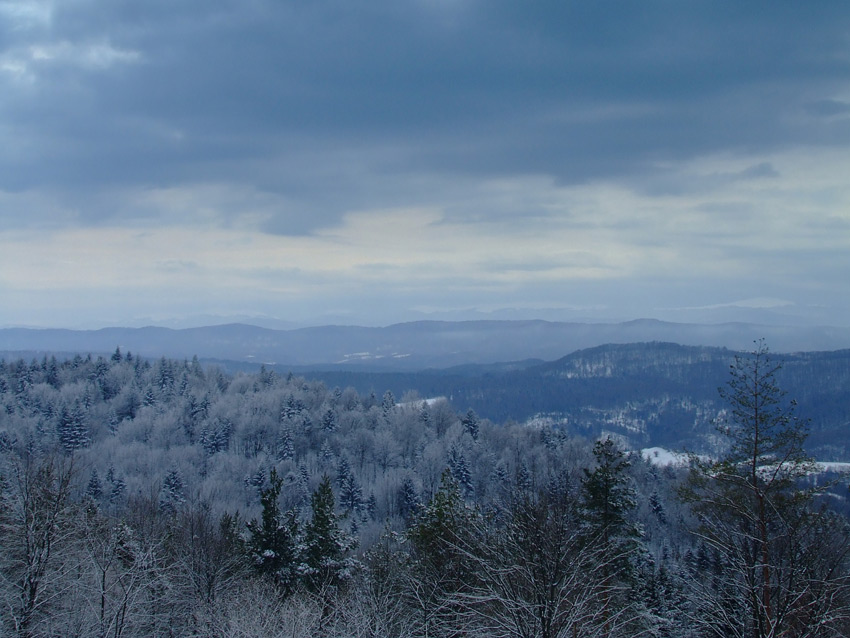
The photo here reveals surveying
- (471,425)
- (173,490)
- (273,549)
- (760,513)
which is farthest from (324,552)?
(471,425)

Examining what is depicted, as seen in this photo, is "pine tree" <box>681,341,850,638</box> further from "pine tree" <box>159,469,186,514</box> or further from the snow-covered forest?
"pine tree" <box>159,469,186,514</box>

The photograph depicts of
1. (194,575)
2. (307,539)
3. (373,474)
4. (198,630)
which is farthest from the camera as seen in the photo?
(373,474)

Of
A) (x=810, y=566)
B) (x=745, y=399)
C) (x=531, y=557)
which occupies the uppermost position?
(x=745, y=399)

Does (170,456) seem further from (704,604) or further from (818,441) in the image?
(818,441)

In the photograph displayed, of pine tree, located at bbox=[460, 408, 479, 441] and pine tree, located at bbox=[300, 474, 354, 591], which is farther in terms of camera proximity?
pine tree, located at bbox=[460, 408, 479, 441]

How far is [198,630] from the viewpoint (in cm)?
1948

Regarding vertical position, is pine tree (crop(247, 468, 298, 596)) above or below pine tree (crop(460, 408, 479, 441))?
above

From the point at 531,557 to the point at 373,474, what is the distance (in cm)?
8724

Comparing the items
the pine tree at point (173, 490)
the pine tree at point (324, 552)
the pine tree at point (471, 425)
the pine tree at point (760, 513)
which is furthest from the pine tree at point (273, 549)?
the pine tree at point (471, 425)

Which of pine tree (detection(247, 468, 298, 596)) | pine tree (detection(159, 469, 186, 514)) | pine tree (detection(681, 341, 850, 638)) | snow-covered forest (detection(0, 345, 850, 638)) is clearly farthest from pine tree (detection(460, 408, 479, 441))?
pine tree (detection(681, 341, 850, 638))

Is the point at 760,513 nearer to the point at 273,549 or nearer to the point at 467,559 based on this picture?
the point at 467,559

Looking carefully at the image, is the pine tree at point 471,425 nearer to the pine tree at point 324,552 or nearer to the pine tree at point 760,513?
the pine tree at point 324,552

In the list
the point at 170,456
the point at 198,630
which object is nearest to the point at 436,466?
the point at 170,456

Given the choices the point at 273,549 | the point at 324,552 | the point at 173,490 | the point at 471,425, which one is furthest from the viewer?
the point at 471,425
